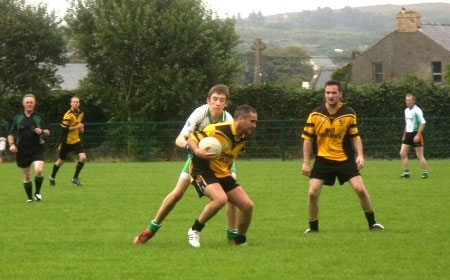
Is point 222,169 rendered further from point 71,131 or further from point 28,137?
point 71,131

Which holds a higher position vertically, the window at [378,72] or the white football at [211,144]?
the white football at [211,144]

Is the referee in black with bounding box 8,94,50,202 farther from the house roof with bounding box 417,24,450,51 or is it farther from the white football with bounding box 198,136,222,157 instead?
the house roof with bounding box 417,24,450,51

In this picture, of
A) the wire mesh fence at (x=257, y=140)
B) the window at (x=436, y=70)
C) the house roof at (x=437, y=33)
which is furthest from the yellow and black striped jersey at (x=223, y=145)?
the window at (x=436, y=70)

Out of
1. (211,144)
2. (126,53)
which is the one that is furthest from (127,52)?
(211,144)

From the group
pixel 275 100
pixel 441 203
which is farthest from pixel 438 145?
pixel 441 203

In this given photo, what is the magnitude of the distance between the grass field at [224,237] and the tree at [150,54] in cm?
1513

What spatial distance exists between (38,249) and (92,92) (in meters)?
26.6

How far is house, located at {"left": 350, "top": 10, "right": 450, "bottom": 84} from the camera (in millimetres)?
66312

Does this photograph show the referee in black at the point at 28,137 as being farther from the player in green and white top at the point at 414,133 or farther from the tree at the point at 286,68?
the tree at the point at 286,68

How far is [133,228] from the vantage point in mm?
13352

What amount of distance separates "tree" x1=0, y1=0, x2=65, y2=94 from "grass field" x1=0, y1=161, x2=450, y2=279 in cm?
1597

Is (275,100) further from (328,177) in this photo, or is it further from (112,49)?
(328,177)

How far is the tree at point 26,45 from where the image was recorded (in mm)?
36938

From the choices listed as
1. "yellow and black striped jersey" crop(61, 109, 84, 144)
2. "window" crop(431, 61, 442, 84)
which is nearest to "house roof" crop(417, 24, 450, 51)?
"window" crop(431, 61, 442, 84)
